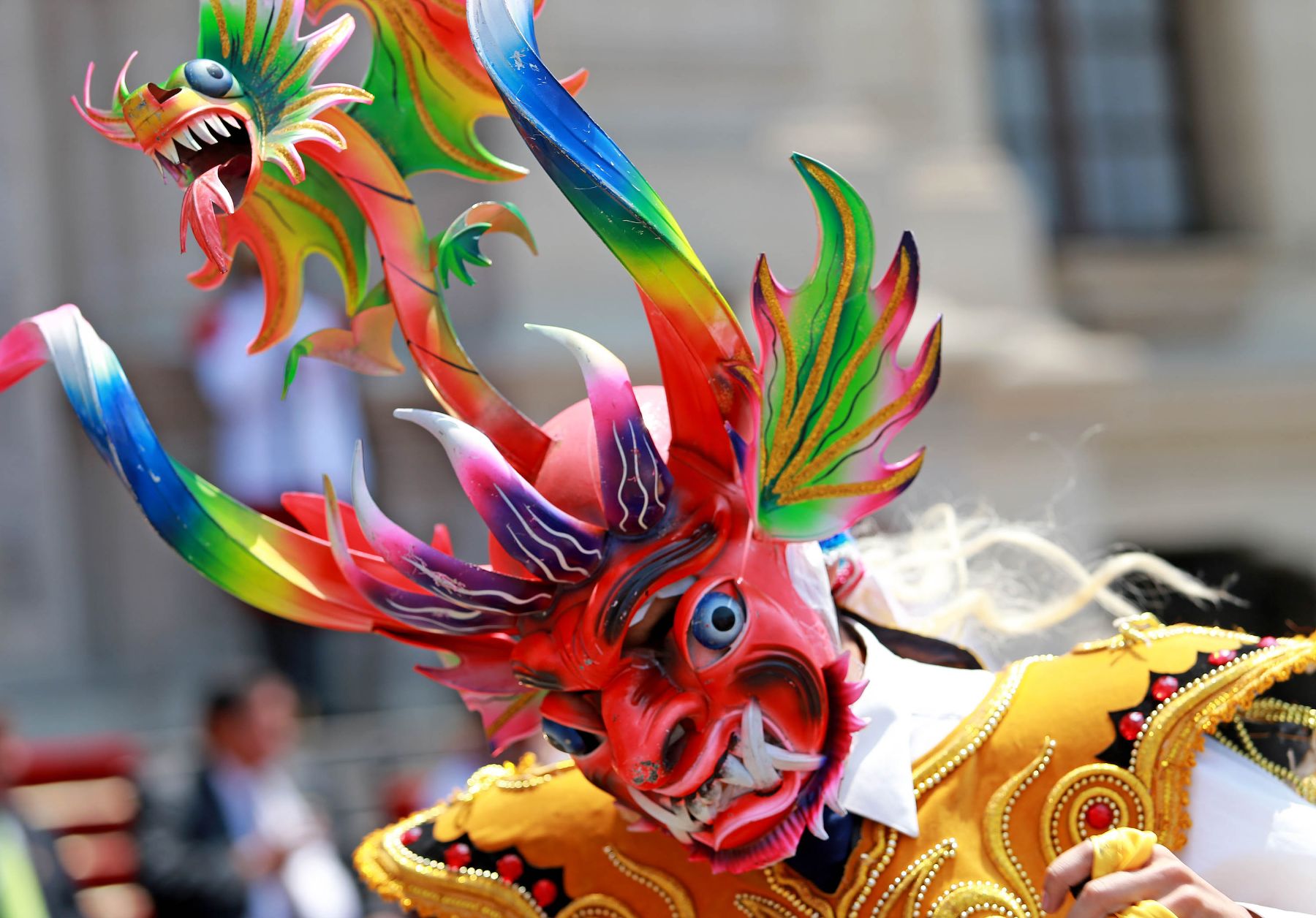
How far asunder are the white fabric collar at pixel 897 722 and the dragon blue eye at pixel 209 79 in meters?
0.73

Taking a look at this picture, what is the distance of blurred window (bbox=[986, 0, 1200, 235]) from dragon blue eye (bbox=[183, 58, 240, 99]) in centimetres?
787

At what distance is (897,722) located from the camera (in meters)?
1.46

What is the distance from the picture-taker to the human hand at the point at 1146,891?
1.20 meters

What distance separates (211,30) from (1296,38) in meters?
8.65

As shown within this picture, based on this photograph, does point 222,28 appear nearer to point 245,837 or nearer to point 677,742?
point 677,742

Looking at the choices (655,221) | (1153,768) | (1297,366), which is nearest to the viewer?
(655,221)

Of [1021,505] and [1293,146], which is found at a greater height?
[1293,146]

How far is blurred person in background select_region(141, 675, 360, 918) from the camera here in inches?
149

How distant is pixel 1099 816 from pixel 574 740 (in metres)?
0.47

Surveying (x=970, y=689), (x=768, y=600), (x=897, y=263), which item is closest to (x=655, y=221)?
(x=897, y=263)

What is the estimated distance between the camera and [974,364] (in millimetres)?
7168

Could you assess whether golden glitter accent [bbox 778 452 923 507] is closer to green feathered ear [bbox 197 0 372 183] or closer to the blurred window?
green feathered ear [bbox 197 0 372 183]

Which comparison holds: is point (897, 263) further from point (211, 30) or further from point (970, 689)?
point (211, 30)

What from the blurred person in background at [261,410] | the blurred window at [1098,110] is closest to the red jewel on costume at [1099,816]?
the blurred person in background at [261,410]
